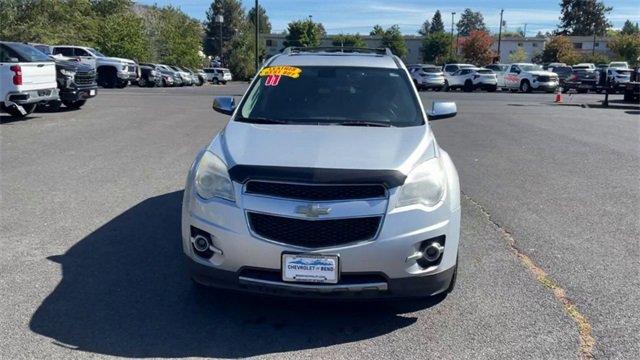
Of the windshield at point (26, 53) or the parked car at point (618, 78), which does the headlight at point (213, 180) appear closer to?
the windshield at point (26, 53)

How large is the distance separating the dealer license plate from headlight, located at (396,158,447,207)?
544 millimetres

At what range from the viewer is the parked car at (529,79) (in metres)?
38.3

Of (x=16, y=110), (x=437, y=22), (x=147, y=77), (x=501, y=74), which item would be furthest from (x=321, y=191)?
(x=437, y=22)

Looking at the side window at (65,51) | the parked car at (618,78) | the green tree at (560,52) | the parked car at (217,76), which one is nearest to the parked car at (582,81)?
the parked car at (618,78)

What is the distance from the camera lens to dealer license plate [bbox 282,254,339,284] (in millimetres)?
3670

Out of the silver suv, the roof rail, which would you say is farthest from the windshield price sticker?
the silver suv

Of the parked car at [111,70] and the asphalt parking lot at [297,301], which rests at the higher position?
the parked car at [111,70]

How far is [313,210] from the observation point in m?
3.66

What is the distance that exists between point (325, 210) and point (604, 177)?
272 inches

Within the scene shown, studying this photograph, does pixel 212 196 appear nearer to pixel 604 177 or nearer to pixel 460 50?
pixel 604 177

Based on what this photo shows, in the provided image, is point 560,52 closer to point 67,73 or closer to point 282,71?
point 67,73

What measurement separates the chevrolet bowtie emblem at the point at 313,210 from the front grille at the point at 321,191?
63mm

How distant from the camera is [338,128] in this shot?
15.8ft

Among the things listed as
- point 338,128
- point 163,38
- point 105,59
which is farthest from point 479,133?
point 163,38
